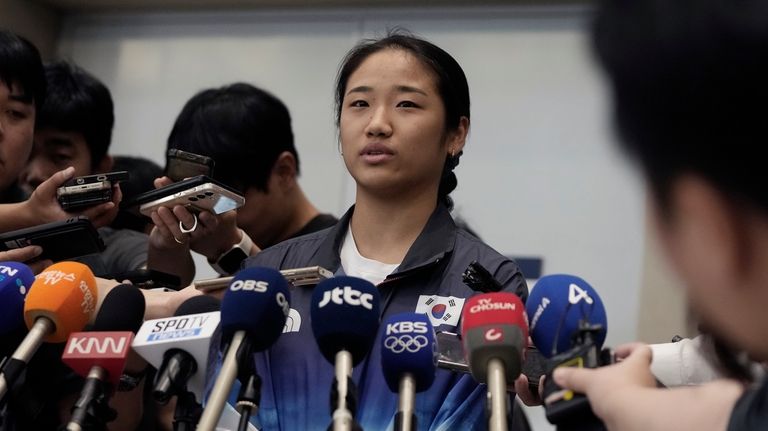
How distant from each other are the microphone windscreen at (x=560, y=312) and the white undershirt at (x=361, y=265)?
538 mm

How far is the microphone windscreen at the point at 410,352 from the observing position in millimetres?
1403

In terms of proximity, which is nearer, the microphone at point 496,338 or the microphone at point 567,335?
the microphone at point 567,335

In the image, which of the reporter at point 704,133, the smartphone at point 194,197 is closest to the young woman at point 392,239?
the smartphone at point 194,197

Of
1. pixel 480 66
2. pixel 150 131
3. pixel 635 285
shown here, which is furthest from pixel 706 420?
pixel 150 131

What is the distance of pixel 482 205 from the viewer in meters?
4.46

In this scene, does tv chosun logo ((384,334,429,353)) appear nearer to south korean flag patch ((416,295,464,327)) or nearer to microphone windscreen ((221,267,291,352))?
microphone windscreen ((221,267,291,352))

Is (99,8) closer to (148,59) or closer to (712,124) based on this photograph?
(148,59)

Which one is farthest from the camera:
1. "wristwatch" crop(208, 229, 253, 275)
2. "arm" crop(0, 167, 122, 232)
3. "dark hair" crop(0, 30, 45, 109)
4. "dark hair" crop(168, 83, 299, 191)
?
"dark hair" crop(168, 83, 299, 191)

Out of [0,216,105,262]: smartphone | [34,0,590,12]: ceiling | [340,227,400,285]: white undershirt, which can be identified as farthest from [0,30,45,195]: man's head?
[34,0,590,12]: ceiling

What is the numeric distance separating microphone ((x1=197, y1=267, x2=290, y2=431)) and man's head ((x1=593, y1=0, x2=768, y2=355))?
0.60m

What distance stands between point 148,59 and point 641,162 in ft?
14.4

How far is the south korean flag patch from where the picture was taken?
1.80m

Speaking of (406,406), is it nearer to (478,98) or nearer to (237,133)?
(237,133)

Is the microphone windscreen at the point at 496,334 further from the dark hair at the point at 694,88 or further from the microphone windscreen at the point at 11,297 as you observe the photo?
the microphone windscreen at the point at 11,297
